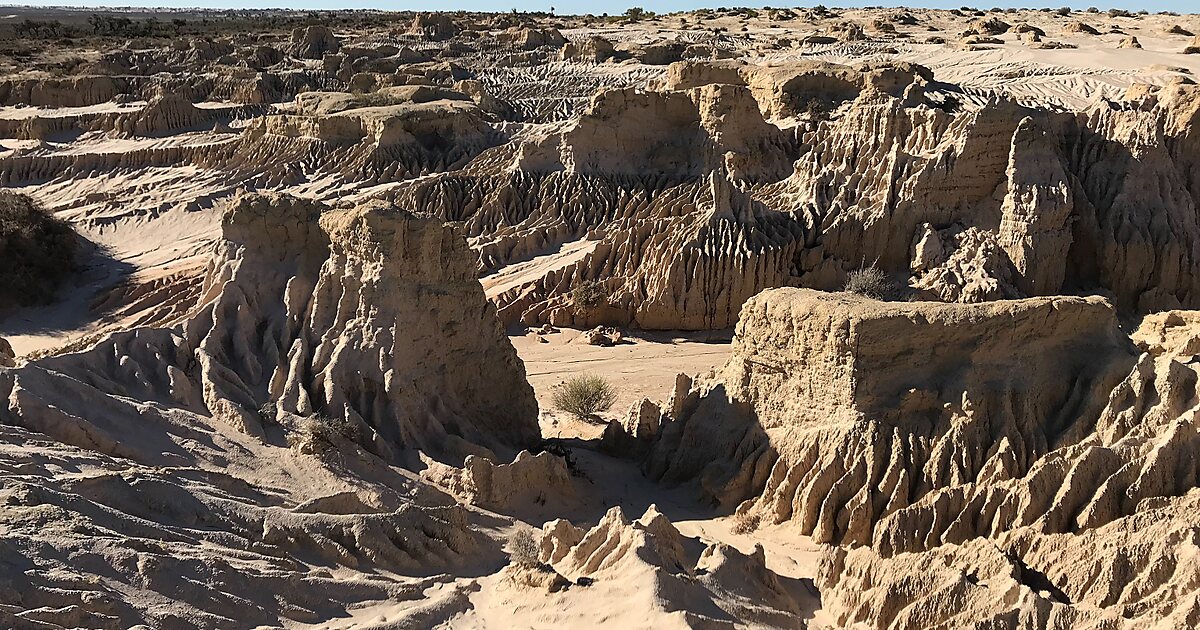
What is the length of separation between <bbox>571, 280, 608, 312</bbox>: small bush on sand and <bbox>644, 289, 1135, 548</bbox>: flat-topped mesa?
432 inches

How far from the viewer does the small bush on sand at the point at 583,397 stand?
17.4 m

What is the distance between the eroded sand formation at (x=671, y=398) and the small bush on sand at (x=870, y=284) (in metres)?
0.60

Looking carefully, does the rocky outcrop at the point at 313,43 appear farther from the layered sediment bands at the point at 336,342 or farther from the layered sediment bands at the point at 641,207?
the layered sediment bands at the point at 336,342

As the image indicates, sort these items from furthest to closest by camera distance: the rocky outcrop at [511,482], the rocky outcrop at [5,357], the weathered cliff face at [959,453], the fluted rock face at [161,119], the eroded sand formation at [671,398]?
the fluted rock face at [161,119] → the rocky outcrop at [5,357] → the rocky outcrop at [511,482] → the weathered cliff face at [959,453] → the eroded sand formation at [671,398]

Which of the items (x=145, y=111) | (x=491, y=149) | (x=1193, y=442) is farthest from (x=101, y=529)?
(x=145, y=111)

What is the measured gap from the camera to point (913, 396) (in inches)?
442

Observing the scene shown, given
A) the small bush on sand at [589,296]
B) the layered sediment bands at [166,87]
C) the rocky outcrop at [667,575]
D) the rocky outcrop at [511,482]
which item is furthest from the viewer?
the layered sediment bands at [166,87]

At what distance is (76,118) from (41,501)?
3810cm

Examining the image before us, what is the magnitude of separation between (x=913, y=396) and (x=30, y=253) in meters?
20.9

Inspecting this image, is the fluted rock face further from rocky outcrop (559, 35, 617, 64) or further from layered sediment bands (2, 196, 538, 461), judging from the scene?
layered sediment bands (2, 196, 538, 461)

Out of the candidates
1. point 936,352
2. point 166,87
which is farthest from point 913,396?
point 166,87

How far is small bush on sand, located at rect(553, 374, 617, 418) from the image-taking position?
57.2 ft

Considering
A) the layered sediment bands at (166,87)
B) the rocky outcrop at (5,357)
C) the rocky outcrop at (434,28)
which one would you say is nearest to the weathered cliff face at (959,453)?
the rocky outcrop at (5,357)

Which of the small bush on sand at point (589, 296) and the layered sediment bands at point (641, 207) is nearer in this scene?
the layered sediment bands at point (641, 207)
